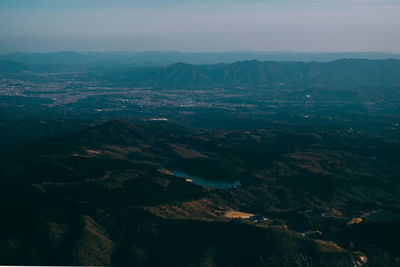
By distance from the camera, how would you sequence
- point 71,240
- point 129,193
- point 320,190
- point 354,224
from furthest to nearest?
1. point 320,190
2. point 129,193
3. point 354,224
4. point 71,240

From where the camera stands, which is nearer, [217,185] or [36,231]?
[36,231]

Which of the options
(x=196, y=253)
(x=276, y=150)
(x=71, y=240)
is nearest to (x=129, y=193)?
(x=71, y=240)

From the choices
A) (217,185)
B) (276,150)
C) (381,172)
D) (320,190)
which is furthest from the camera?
(276,150)

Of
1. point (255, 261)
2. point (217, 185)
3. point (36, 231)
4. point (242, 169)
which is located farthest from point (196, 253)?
point (242, 169)

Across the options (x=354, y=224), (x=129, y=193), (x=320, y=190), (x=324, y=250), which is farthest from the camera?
(x=320, y=190)

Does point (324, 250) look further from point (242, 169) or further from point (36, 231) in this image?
point (242, 169)

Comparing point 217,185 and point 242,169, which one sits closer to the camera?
point 217,185

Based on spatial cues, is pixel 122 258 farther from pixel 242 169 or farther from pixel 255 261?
pixel 242 169

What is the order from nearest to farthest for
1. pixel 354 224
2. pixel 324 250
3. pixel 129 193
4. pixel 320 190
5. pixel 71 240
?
pixel 324 250 < pixel 71 240 < pixel 354 224 < pixel 129 193 < pixel 320 190

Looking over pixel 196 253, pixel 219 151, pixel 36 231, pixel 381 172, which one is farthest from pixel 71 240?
pixel 381 172
